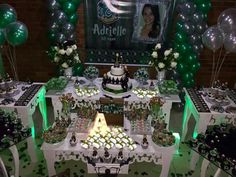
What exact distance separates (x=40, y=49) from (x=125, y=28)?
190cm

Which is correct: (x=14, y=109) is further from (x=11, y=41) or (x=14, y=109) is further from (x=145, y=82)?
Result: (x=145, y=82)

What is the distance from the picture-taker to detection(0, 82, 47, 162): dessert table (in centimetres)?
436

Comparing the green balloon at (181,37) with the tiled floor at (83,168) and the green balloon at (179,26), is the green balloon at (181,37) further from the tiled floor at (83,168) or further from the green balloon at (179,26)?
the tiled floor at (83,168)

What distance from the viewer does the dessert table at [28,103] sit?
4363 millimetres

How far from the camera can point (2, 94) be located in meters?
4.61

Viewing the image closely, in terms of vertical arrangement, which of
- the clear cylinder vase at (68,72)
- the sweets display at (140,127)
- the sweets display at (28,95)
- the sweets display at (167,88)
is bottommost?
the sweets display at (140,127)

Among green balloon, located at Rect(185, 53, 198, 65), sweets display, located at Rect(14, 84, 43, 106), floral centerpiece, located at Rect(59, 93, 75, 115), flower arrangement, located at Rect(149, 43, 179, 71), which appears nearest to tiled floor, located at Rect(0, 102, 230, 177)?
floral centerpiece, located at Rect(59, 93, 75, 115)

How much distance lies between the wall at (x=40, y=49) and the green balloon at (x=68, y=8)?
23.2 inches

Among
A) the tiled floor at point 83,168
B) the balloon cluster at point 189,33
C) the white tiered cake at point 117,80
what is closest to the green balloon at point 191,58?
the balloon cluster at point 189,33

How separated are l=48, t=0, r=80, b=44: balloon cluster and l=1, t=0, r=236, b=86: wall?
0.59m

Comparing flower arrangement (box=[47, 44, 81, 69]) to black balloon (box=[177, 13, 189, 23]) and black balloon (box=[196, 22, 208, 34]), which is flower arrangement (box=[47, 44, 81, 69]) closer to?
black balloon (box=[177, 13, 189, 23])

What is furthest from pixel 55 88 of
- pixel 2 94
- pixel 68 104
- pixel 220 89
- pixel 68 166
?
pixel 220 89

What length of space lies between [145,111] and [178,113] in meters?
Answer: 1.89

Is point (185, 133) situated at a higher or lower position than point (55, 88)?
lower
